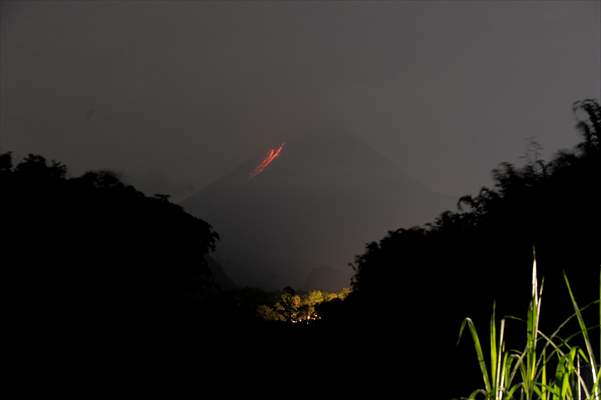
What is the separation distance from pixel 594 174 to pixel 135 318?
24.4ft

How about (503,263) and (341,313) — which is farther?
(341,313)

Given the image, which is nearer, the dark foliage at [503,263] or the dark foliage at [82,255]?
the dark foliage at [503,263]

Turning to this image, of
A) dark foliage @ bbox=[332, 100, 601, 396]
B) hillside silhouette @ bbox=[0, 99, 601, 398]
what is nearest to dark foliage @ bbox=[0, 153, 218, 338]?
hillside silhouette @ bbox=[0, 99, 601, 398]

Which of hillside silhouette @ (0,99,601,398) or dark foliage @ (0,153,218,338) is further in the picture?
dark foliage @ (0,153,218,338)

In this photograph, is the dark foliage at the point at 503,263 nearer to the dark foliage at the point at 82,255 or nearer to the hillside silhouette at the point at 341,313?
the hillside silhouette at the point at 341,313

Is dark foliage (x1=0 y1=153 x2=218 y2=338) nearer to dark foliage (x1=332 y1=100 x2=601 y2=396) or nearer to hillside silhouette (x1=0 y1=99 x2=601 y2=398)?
hillside silhouette (x1=0 y1=99 x2=601 y2=398)

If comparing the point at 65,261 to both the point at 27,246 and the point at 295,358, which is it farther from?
the point at 295,358

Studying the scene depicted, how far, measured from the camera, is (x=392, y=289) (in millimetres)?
11141

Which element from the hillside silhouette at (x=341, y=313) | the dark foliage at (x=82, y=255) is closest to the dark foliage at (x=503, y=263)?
the hillside silhouette at (x=341, y=313)

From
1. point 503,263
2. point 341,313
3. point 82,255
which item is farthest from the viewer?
point 341,313

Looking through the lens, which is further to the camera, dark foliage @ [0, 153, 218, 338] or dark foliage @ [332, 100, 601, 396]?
dark foliage @ [0, 153, 218, 338]

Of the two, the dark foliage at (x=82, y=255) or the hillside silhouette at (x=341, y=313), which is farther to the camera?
the dark foliage at (x=82, y=255)

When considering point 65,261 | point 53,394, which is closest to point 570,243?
point 53,394

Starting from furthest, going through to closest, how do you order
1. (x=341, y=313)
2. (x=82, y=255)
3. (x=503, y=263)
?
(x=341, y=313) < (x=82, y=255) < (x=503, y=263)
